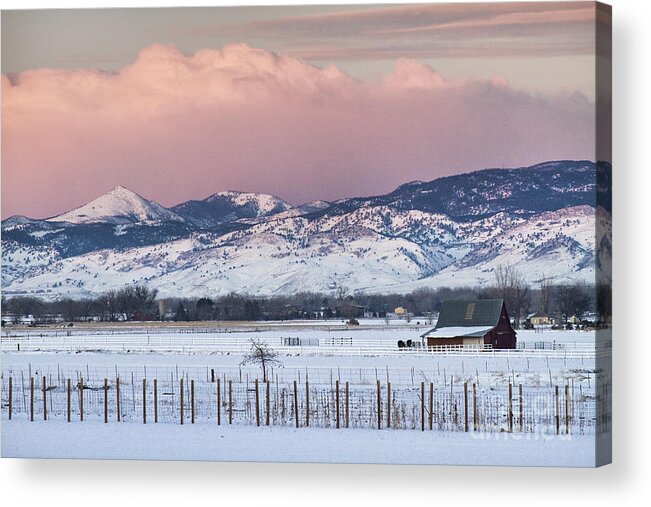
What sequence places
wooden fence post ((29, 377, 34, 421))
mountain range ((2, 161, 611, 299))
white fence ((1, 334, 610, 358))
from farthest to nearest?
wooden fence post ((29, 377, 34, 421)) → white fence ((1, 334, 610, 358)) → mountain range ((2, 161, 611, 299))

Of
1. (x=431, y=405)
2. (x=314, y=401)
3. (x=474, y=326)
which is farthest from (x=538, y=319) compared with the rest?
(x=314, y=401)

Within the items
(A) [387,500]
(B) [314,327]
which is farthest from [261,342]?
(A) [387,500]

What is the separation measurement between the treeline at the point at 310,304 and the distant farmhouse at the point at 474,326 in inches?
3.5

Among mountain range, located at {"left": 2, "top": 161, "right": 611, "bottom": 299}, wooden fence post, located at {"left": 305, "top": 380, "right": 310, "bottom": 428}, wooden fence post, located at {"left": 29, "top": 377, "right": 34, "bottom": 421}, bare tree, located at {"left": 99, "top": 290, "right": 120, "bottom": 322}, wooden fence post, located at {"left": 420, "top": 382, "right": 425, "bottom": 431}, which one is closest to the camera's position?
mountain range, located at {"left": 2, "top": 161, "right": 611, "bottom": 299}

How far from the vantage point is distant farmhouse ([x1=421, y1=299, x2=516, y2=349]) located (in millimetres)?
18750

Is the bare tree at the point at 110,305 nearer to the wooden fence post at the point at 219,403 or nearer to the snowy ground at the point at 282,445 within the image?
the snowy ground at the point at 282,445

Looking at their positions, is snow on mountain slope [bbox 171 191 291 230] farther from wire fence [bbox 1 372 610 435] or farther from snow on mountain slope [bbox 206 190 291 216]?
wire fence [bbox 1 372 610 435]

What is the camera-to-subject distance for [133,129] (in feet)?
63.7

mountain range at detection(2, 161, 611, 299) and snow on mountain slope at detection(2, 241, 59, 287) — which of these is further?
snow on mountain slope at detection(2, 241, 59, 287)

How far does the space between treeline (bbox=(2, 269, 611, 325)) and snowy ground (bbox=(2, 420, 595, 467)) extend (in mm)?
1289

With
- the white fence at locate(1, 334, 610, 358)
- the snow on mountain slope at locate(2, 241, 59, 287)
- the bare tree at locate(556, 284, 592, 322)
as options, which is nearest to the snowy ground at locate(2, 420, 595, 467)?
the white fence at locate(1, 334, 610, 358)

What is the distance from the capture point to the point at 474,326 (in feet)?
61.7

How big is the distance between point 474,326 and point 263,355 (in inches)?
96.6

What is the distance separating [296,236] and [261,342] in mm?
1281
